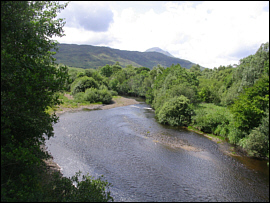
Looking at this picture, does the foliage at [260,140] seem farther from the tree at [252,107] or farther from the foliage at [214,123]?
the foliage at [214,123]

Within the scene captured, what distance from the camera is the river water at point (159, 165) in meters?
18.3

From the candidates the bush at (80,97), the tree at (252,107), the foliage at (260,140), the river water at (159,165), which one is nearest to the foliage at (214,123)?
the river water at (159,165)

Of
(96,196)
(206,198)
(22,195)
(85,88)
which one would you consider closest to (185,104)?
(206,198)

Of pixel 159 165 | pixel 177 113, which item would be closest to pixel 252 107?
pixel 159 165

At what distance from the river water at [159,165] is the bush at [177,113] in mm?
5947

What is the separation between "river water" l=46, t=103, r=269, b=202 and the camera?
18312 mm

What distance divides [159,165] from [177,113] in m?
22.4

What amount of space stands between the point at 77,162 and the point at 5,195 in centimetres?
1523

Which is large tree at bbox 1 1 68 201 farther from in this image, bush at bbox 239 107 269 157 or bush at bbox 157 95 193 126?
bush at bbox 157 95 193 126

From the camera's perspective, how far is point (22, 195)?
8.78 meters

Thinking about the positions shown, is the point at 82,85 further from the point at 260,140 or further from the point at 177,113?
the point at 260,140

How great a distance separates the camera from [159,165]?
23.8 metres

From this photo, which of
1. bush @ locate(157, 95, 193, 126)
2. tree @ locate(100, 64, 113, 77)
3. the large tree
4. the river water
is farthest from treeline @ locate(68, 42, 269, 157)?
tree @ locate(100, 64, 113, 77)

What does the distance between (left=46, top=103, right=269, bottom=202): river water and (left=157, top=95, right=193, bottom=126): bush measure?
5947 millimetres
